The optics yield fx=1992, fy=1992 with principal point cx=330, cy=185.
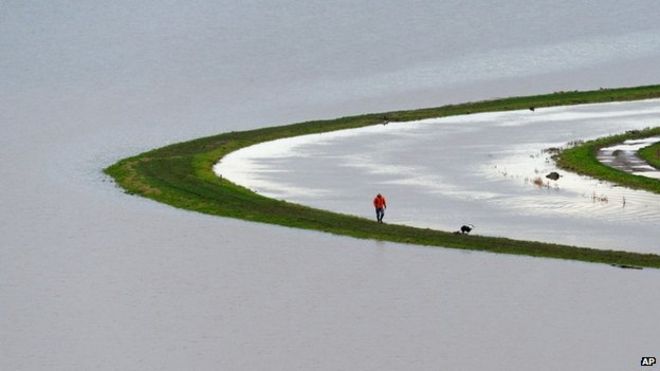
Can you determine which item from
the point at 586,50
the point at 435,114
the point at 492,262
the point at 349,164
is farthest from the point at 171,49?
the point at 492,262

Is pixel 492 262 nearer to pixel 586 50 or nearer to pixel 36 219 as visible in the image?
pixel 36 219

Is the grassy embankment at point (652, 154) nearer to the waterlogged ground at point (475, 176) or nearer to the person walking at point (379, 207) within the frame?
the waterlogged ground at point (475, 176)

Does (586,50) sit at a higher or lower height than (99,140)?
higher

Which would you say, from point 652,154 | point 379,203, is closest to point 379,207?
point 379,203

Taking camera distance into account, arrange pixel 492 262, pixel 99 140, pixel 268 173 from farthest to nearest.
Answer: pixel 99 140
pixel 268 173
pixel 492 262

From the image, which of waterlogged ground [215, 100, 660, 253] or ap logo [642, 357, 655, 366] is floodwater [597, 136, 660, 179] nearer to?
→ waterlogged ground [215, 100, 660, 253]

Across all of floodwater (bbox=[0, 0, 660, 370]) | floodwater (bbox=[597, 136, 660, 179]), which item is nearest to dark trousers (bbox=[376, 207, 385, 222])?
floodwater (bbox=[0, 0, 660, 370])

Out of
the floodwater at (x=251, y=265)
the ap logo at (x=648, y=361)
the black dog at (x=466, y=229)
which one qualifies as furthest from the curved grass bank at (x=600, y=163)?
the ap logo at (x=648, y=361)
